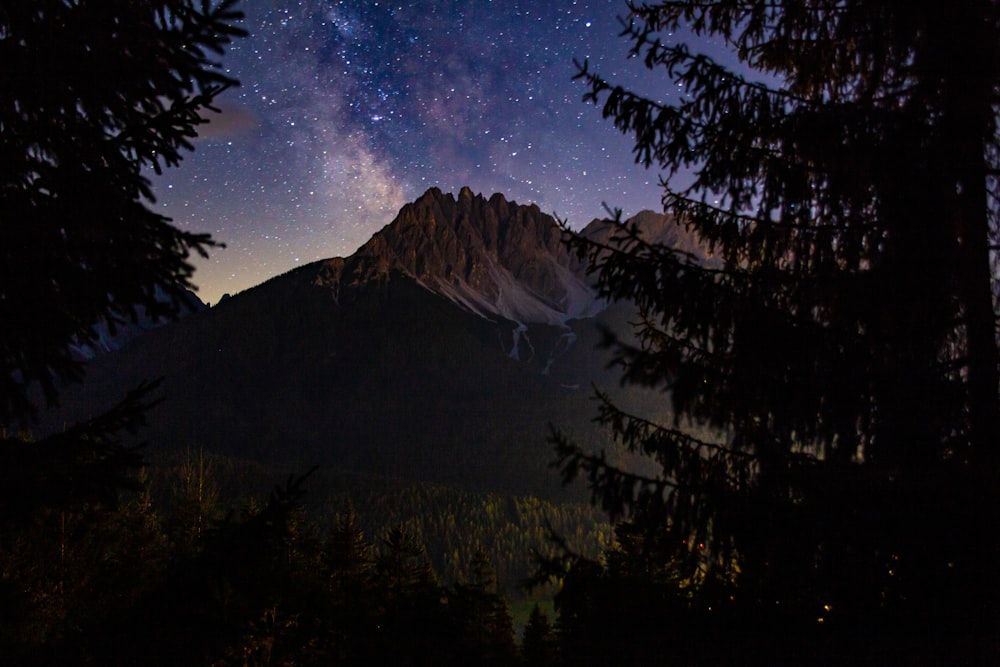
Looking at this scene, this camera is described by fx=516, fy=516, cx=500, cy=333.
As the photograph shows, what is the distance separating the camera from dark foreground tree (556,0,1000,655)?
399cm

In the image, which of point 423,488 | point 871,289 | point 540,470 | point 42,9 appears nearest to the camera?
point 42,9

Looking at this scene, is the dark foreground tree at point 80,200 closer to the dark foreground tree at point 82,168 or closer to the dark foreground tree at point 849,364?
the dark foreground tree at point 82,168

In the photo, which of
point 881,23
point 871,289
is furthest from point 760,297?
point 881,23

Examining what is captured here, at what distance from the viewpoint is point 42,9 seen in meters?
2.85

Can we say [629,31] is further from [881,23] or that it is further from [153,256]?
[153,256]

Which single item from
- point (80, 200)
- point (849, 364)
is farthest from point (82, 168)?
point (849, 364)

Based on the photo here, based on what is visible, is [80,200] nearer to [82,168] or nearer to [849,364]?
[82,168]

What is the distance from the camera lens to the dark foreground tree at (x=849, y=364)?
399 centimetres

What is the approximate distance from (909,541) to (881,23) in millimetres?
4510

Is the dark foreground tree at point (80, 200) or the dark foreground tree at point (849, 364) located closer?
the dark foreground tree at point (80, 200)

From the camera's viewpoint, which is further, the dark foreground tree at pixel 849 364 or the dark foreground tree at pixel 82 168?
the dark foreground tree at pixel 849 364

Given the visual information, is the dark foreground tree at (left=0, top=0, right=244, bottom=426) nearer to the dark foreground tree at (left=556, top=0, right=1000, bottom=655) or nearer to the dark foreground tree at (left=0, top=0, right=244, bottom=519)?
the dark foreground tree at (left=0, top=0, right=244, bottom=519)

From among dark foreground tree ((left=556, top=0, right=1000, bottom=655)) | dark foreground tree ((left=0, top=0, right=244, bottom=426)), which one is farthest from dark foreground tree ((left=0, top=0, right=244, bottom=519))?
dark foreground tree ((left=556, top=0, right=1000, bottom=655))

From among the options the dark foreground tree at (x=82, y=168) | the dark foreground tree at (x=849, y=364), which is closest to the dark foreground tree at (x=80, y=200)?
the dark foreground tree at (x=82, y=168)
